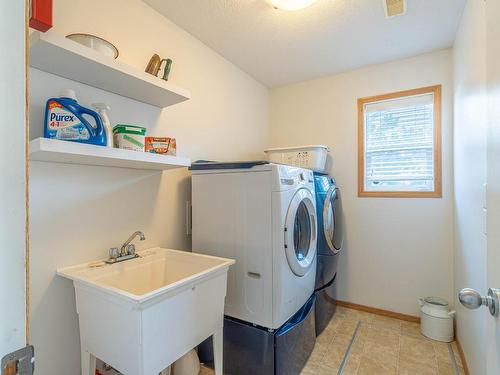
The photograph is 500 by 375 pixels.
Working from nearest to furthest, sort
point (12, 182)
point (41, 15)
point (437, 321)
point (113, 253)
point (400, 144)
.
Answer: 1. point (12, 182)
2. point (41, 15)
3. point (113, 253)
4. point (437, 321)
5. point (400, 144)

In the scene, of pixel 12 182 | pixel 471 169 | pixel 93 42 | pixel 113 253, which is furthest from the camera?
pixel 471 169

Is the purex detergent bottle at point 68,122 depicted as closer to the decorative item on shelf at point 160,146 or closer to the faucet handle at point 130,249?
the decorative item on shelf at point 160,146

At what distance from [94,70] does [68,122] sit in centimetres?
32

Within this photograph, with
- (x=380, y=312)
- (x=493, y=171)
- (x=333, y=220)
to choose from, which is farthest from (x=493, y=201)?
(x=380, y=312)

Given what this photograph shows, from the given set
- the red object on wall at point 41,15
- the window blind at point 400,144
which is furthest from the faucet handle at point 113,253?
the window blind at point 400,144

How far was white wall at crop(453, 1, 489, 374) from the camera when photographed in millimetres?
1384

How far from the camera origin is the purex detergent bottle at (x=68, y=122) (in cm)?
113

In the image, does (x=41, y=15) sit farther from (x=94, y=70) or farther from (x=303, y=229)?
(x=303, y=229)

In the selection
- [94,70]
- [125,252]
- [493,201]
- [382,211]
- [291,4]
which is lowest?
[125,252]

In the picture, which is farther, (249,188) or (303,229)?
(303,229)

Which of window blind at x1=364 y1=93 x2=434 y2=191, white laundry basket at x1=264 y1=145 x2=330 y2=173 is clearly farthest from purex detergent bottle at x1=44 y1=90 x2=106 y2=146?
window blind at x1=364 y1=93 x2=434 y2=191

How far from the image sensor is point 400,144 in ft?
8.29

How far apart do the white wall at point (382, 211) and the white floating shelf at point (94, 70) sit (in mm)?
1718

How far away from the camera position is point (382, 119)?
2.60m
